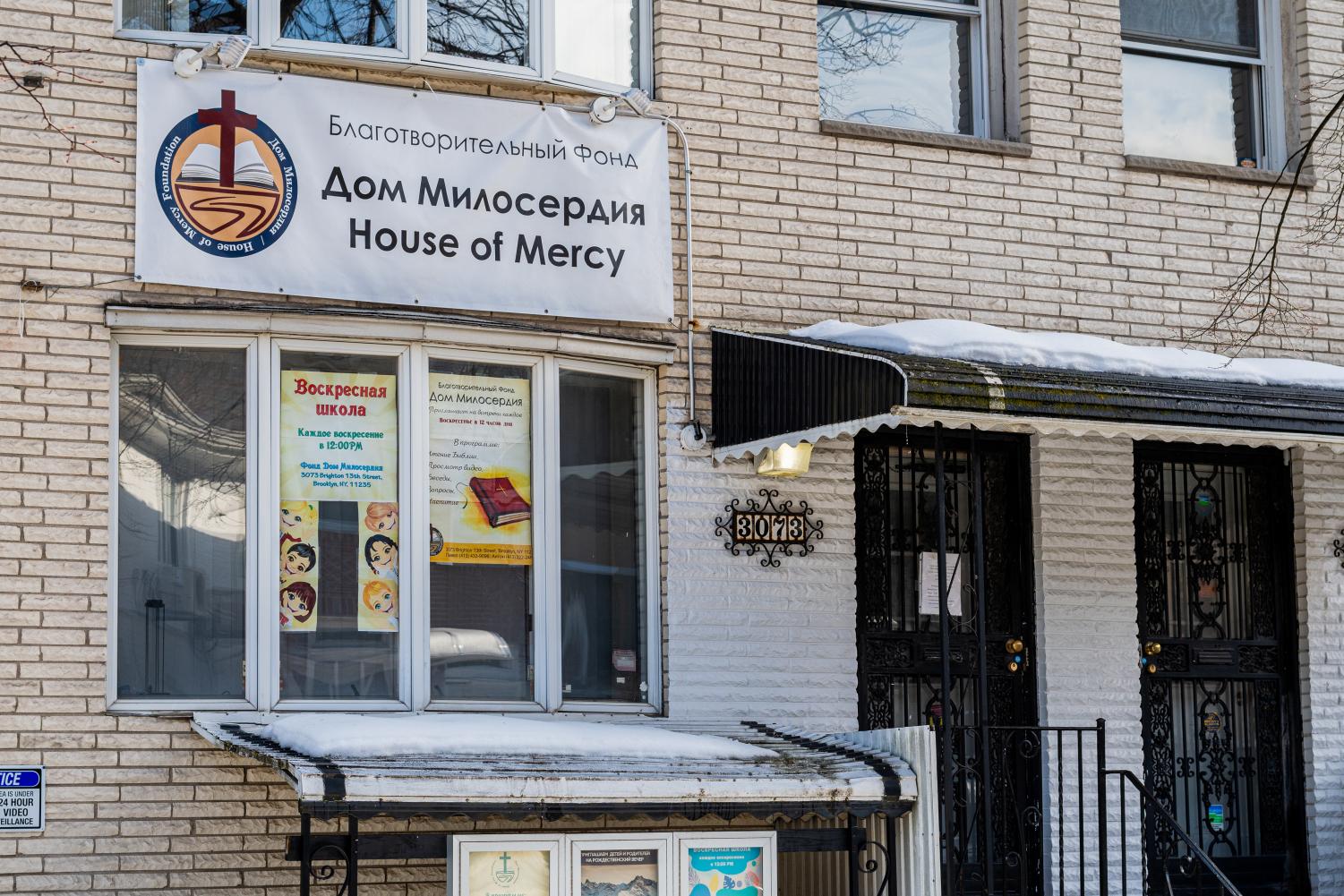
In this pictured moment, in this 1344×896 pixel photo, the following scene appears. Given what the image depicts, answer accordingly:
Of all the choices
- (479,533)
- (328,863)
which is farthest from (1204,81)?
(328,863)

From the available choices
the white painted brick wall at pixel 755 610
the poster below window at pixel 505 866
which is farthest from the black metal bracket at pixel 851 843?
the white painted brick wall at pixel 755 610

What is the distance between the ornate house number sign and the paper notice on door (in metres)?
0.70

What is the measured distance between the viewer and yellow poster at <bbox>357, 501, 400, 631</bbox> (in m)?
8.59

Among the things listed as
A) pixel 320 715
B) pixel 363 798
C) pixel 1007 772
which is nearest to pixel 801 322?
pixel 1007 772

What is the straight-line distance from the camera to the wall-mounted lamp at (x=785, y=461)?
30.0 feet

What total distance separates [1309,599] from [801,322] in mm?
3202

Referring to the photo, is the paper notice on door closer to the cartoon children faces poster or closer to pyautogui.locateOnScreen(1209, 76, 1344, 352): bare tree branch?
pyautogui.locateOnScreen(1209, 76, 1344, 352): bare tree branch

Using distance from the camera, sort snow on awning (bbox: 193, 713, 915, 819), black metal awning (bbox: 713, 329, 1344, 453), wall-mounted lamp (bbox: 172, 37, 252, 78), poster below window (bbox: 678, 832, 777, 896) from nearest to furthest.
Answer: snow on awning (bbox: 193, 713, 915, 819) → poster below window (bbox: 678, 832, 777, 896) → black metal awning (bbox: 713, 329, 1344, 453) → wall-mounted lamp (bbox: 172, 37, 252, 78)

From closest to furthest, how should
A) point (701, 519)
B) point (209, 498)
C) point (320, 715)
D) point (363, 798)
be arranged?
1. point (363, 798)
2. point (320, 715)
3. point (209, 498)
4. point (701, 519)

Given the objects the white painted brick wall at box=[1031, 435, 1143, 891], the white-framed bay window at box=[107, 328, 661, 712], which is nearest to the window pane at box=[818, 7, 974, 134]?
the white painted brick wall at box=[1031, 435, 1143, 891]

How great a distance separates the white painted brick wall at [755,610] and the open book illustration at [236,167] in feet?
7.36

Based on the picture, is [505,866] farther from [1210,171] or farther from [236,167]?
[1210,171]

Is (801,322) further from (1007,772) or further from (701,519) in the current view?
(1007,772)

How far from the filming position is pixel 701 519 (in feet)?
30.1
